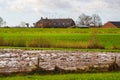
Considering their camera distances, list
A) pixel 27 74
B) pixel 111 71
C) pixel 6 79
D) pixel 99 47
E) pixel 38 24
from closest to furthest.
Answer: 1. pixel 6 79
2. pixel 27 74
3. pixel 111 71
4. pixel 99 47
5. pixel 38 24

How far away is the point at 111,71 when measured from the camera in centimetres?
2081

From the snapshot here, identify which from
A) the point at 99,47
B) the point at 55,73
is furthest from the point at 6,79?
the point at 99,47

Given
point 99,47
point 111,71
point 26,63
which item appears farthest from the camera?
point 99,47

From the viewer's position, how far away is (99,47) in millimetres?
39438

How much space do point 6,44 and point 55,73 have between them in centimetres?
2246

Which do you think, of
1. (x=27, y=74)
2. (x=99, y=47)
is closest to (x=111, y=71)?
(x=27, y=74)

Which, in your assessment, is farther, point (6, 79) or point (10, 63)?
point (10, 63)

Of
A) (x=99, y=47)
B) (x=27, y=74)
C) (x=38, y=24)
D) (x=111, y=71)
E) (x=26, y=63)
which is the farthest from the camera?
(x=38, y=24)

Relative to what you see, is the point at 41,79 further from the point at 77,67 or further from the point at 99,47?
the point at 99,47

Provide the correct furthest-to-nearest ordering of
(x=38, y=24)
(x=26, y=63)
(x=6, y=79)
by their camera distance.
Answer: (x=38, y=24)
(x=26, y=63)
(x=6, y=79)

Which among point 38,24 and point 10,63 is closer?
point 10,63

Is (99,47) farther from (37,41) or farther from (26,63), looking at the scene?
(26,63)

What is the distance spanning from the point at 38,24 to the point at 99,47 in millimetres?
113574

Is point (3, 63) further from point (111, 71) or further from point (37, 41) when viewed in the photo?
point (37, 41)
